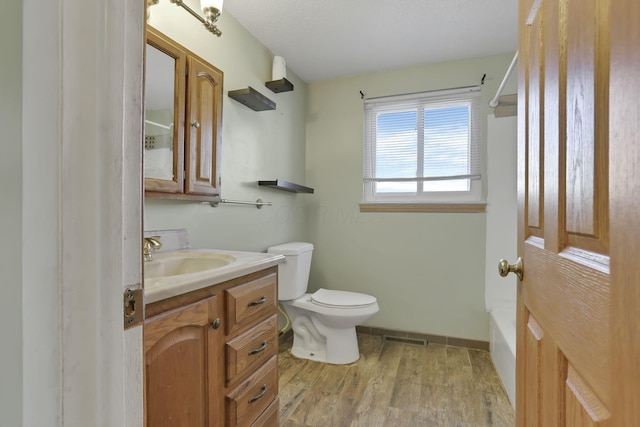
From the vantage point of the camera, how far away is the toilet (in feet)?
6.84

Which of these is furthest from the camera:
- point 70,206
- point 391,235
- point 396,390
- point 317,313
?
point 391,235

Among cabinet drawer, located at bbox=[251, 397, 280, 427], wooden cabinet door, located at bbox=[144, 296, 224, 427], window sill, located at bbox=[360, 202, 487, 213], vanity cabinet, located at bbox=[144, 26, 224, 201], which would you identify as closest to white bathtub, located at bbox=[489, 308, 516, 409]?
window sill, located at bbox=[360, 202, 487, 213]

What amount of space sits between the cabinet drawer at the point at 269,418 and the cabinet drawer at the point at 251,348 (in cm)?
23

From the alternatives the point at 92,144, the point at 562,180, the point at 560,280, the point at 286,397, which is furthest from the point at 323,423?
the point at 92,144

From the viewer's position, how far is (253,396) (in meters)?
1.23

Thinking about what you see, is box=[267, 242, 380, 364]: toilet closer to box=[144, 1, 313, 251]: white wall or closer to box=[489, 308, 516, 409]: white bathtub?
box=[144, 1, 313, 251]: white wall

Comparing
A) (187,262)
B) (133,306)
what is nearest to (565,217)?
(133,306)

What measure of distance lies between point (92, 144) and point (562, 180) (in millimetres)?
772

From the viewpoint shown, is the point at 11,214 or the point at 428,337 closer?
the point at 11,214

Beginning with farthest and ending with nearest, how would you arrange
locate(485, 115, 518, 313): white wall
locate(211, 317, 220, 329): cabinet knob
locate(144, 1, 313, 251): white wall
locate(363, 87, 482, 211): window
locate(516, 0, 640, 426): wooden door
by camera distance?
locate(363, 87, 482, 211): window, locate(485, 115, 518, 313): white wall, locate(144, 1, 313, 251): white wall, locate(211, 317, 220, 329): cabinet knob, locate(516, 0, 640, 426): wooden door

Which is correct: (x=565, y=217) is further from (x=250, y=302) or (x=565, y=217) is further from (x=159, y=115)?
(x=159, y=115)

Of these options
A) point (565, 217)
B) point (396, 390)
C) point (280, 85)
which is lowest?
point (396, 390)

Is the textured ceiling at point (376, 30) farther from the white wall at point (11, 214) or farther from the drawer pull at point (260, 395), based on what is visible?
the drawer pull at point (260, 395)

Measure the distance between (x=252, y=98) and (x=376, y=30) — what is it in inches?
36.6
